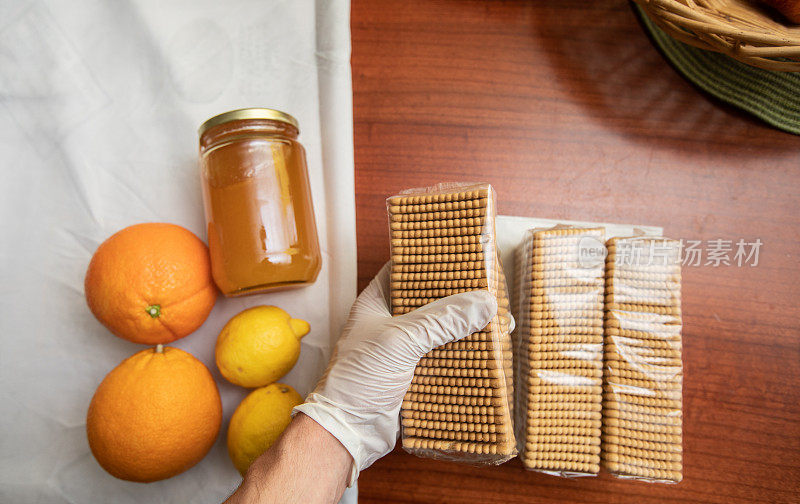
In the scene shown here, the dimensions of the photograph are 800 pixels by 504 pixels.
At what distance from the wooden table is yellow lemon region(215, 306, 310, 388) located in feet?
0.44

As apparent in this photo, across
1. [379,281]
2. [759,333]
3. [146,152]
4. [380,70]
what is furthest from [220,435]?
[759,333]

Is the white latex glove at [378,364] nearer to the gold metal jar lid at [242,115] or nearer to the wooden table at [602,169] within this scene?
the wooden table at [602,169]

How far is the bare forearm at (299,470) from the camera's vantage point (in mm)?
432

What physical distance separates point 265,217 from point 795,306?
0.67 metres

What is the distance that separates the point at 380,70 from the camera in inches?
24.8

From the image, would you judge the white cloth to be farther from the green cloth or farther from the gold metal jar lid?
the green cloth

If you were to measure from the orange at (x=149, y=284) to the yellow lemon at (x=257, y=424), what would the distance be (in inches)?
4.8

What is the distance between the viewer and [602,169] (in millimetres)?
602

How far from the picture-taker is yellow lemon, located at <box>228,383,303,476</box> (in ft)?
1.58

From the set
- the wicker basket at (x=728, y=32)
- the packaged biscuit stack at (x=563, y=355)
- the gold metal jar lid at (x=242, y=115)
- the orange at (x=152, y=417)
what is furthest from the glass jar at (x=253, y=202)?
the wicker basket at (x=728, y=32)

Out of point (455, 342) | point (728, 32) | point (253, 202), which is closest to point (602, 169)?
point (728, 32)

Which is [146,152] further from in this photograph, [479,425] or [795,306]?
[795,306]

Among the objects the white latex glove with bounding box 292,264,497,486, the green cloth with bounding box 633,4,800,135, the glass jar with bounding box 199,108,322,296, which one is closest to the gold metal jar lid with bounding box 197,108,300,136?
the glass jar with bounding box 199,108,322,296

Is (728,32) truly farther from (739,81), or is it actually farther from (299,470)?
(299,470)
